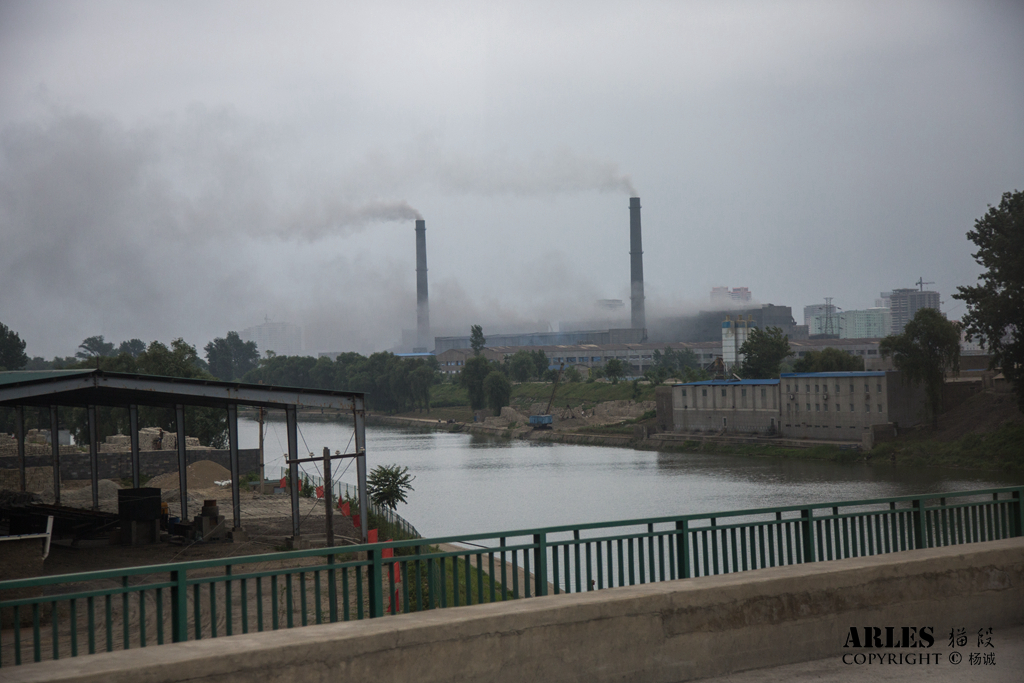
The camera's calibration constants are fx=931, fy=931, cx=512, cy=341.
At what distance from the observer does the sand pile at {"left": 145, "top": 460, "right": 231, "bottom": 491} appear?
36250mm

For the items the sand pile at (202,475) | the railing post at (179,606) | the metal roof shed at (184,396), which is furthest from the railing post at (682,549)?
the sand pile at (202,475)

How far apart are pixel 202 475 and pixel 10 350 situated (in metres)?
81.1

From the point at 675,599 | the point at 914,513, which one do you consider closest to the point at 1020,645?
the point at 914,513

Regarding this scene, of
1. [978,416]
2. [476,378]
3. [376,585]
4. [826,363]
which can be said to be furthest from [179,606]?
[476,378]

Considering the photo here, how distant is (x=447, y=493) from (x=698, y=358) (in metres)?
117

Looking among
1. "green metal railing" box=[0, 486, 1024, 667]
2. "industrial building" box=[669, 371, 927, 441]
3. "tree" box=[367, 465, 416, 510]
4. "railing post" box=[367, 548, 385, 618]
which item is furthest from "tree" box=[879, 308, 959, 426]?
"railing post" box=[367, 548, 385, 618]

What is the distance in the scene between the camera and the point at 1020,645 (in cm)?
742

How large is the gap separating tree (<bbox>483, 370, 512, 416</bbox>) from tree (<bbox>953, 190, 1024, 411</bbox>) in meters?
54.9

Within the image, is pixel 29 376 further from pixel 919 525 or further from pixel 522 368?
pixel 522 368

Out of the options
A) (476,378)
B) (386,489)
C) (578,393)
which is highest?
A: (476,378)

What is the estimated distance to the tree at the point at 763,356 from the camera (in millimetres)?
84750

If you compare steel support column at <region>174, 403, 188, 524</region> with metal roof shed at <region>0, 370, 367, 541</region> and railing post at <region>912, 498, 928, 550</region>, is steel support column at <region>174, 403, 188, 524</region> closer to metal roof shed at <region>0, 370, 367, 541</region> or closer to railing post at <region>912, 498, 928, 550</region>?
metal roof shed at <region>0, 370, 367, 541</region>

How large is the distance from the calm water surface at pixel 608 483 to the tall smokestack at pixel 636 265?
110137mm

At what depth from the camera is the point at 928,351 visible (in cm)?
5994
